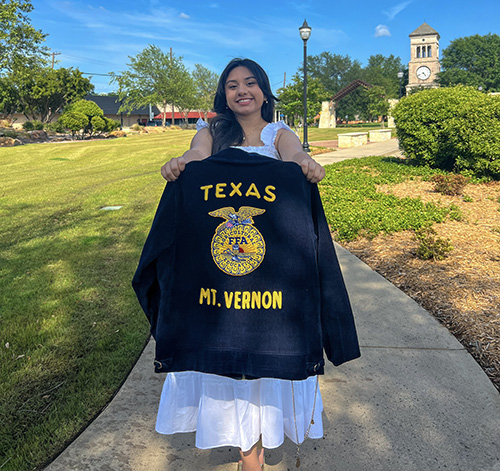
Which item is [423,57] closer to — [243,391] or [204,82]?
[204,82]

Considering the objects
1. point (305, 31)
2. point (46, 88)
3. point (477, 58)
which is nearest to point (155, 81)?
point (46, 88)

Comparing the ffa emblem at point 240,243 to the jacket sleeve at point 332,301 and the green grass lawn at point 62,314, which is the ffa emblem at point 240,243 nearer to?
the jacket sleeve at point 332,301

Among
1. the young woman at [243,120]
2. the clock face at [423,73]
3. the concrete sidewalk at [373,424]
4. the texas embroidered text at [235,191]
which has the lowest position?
the concrete sidewalk at [373,424]

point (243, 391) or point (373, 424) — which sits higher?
point (243, 391)

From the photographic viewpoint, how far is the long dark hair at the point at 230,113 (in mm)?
2094

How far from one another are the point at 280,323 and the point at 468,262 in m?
4.09

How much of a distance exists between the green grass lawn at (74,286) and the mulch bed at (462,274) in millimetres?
559

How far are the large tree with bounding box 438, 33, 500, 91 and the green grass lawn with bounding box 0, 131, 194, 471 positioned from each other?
295ft

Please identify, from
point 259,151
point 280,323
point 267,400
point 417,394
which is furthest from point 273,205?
point 417,394

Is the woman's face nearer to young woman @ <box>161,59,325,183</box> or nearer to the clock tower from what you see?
young woman @ <box>161,59,325,183</box>

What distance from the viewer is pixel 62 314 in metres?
4.02

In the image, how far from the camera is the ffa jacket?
5.85ft

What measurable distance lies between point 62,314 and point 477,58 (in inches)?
4134

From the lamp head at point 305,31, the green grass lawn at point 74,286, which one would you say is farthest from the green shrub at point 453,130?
the lamp head at point 305,31
